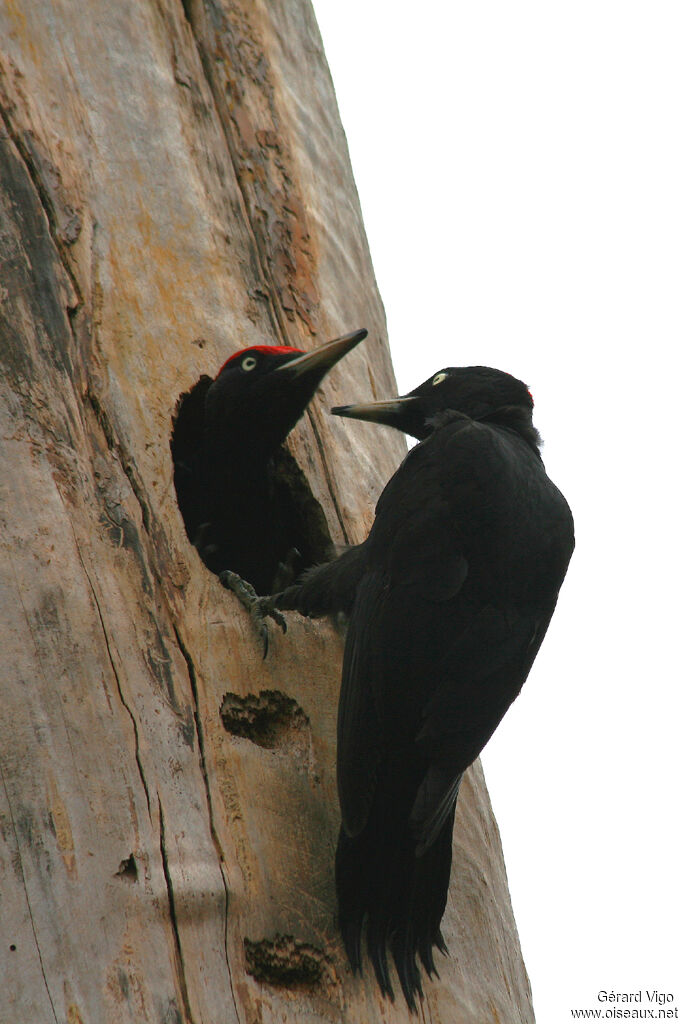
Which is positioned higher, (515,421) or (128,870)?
(515,421)

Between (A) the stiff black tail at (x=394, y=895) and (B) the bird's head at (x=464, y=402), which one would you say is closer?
(A) the stiff black tail at (x=394, y=895)

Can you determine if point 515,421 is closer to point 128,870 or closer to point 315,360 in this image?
point 315,360

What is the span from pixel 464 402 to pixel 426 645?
1.26m

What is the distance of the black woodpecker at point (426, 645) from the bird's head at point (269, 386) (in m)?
0.48

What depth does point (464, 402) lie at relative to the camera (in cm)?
417

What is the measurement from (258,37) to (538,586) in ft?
8.09

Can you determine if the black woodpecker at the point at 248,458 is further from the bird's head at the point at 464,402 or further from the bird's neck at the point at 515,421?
the bird's neck at the point at 515,421

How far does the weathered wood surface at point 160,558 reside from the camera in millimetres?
2477

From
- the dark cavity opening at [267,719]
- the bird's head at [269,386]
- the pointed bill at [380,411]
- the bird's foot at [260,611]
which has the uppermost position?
the bird's head at [269,386]

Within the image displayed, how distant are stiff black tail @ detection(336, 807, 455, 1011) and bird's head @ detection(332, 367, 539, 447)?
1.50 meters

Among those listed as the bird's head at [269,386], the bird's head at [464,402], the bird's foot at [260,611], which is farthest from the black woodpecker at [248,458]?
the bird's foot at [260,611]

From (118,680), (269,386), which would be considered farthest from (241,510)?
(118,680)

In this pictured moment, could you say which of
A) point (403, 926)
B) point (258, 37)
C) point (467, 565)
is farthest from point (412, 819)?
point (258, 37)

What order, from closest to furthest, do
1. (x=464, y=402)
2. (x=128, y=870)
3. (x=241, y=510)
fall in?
(x=128, y=870), (x=464, y=402), (x=241, y=510)
